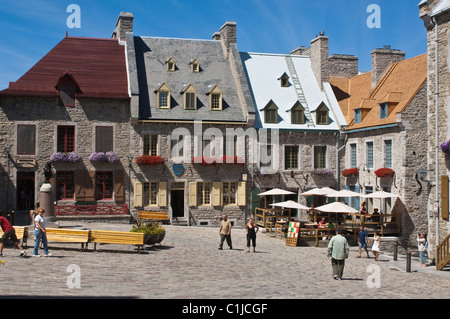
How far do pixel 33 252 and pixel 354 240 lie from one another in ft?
47.8

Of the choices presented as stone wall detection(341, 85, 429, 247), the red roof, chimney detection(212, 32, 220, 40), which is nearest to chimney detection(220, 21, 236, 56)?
chimney detection(212, 32, 220, 40)

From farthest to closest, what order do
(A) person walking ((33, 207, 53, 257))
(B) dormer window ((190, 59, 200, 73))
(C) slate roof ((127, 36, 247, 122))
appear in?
(B) dormer window ((190, 59, 200, 73)) → (C) slate roof ((127, 36, 247, 122)) → (A) person walking ((33, 207, 53, 257))

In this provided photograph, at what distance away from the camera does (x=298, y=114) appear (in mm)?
31406

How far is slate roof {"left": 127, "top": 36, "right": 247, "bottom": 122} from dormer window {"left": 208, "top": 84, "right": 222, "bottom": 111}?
0.30 meters

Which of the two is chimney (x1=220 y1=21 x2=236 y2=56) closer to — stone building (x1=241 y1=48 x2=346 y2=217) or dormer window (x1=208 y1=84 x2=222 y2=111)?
stone building (x1=241 y1=48 x2=346 y2=217)

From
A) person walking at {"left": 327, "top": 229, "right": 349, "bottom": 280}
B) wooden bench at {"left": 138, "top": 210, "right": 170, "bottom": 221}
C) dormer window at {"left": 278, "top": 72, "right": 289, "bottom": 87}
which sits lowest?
person walking at {"left": 327, "top": 229, "right": 349, "bottom": 280}

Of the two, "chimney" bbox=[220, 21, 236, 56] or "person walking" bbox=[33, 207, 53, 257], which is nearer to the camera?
"person walking" bbox=[33, 207, 53, 257]

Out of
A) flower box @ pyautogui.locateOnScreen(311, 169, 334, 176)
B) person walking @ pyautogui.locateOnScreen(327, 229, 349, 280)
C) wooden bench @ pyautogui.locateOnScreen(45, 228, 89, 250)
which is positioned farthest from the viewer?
flower box @ pyautogui.locateOnScreen(311, 169, 334, 176)

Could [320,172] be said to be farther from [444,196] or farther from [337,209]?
[444,196]

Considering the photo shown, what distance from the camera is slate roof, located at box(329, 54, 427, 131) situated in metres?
27.6

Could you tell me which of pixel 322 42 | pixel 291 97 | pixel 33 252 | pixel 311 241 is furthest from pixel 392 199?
pixel 33 252

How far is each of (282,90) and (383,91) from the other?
625cm

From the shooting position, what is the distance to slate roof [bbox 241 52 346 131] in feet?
103

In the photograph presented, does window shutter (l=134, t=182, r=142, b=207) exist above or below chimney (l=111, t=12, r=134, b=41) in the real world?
below
